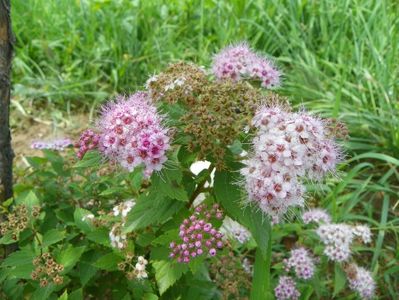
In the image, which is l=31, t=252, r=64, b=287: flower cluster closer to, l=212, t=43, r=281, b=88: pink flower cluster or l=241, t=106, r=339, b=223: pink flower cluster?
l=241, t=106, r=339, b=223: pink flower cluster

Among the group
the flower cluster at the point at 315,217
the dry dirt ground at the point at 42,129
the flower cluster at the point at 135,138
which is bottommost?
the dry dirt ground at the point at 42,129

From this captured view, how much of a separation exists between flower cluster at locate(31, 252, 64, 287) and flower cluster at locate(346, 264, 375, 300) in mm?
1320

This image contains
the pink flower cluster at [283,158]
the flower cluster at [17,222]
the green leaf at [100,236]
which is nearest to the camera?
the pink flower cluster at [283,158]

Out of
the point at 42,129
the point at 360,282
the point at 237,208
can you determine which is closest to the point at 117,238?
the point at 237,208

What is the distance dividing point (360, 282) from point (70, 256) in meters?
1.32

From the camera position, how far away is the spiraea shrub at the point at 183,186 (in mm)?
1612

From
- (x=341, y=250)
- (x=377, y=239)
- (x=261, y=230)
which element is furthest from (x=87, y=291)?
(x=377, y=239)

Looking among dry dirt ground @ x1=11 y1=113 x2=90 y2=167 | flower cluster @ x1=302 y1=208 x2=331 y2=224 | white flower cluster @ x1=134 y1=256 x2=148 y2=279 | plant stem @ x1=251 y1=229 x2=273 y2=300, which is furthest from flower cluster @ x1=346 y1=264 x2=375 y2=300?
dry dirt ground @ x1=11 y1=113 x2=90 y2=167

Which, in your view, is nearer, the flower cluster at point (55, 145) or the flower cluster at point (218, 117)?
the flower cluster at point (218, 117)

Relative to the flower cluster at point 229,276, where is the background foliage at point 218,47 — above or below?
below

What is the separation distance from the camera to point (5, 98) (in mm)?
2223

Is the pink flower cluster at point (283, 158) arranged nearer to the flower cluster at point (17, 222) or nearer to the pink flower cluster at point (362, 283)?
the flower cluster at point (17, 222)

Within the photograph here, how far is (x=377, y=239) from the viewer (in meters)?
2.88

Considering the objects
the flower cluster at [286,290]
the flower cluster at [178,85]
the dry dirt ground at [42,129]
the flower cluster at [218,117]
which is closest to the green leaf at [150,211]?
the flower cluster at [218,117]
